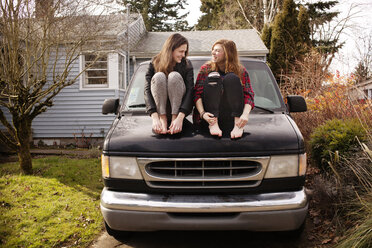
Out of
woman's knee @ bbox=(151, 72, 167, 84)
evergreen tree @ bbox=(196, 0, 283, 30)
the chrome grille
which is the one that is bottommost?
the chrome grille

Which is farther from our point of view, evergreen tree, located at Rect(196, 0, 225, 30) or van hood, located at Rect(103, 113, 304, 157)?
evergreen tree, located at Rect(196, 0, 225, 30)

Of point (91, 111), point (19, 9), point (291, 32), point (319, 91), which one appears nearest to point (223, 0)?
point (291, 32)

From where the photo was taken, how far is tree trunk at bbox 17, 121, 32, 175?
5.55 m

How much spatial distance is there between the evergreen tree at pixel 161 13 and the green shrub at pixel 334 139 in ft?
95.0

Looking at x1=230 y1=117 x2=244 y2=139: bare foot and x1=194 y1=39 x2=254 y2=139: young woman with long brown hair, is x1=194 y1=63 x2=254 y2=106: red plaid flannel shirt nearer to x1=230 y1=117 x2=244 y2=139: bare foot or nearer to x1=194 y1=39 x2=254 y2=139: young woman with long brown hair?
x1=194 y1=39 x2=254 y2=139: young woman with long brown hair

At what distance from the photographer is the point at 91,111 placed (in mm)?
10914

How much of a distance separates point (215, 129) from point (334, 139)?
2115 mm

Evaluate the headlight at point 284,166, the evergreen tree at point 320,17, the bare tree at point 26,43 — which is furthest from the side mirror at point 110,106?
the evergreen tree at point 320,17

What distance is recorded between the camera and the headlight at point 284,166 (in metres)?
2.52

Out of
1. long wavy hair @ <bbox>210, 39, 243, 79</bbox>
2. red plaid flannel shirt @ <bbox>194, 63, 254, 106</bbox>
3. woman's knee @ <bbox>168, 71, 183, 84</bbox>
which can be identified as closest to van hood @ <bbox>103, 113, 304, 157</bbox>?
red plaid flannel shirt @ <bbox>194, 63, 254, 106</bbox>

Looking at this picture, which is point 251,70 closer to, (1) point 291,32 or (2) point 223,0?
(1) point 291,32

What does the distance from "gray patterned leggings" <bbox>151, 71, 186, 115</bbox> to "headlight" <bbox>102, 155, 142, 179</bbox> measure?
574 mm

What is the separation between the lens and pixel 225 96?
2883mm

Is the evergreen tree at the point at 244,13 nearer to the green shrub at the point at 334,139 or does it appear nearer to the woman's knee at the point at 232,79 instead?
the green shrub at the point at 334,139
